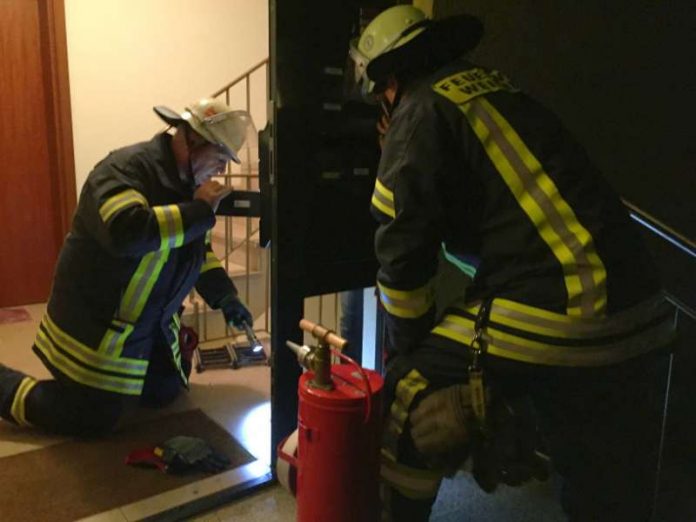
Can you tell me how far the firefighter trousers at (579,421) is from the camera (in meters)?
1.36

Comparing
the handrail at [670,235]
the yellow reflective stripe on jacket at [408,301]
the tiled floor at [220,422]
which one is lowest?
the tiled floor at [220,422]

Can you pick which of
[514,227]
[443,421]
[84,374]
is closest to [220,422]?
[84,374]

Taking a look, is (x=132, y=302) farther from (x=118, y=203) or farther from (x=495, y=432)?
(x=495, y=432)

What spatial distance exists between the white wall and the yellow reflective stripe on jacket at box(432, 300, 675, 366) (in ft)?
11.4

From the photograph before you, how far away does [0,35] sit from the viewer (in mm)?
3686

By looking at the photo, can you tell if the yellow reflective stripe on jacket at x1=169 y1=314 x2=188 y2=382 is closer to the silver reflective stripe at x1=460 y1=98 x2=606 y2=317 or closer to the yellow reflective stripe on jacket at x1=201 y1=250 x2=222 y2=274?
the yellow reflective stripe on jacket at x1=201 y1=250 x2=222 y2=274

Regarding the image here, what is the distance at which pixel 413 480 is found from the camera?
1525 millimetres

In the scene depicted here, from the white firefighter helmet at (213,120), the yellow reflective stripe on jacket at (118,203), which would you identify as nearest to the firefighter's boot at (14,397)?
the yellow reflective stripe on jacket at (118,203)

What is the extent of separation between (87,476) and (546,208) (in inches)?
70.9

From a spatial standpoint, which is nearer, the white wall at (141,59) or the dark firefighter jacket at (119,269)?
the dark firefighter jacket at (119,269)

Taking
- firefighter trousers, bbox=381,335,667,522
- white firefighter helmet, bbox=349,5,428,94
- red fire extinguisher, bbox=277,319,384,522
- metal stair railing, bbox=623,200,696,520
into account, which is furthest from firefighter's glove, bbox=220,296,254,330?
metal stair railing, bbox=623,200,696,520

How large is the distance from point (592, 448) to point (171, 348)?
1824mm

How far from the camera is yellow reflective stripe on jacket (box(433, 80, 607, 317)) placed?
4.19ft

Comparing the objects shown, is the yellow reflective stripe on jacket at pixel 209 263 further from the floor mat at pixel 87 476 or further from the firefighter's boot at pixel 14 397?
the firefighter's boot at pixel 14 397
